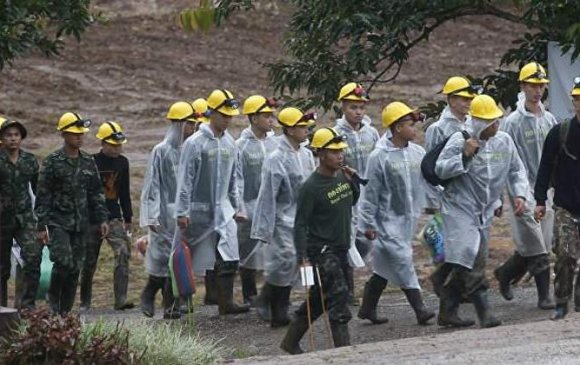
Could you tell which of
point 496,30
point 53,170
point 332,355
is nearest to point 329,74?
point 53,170

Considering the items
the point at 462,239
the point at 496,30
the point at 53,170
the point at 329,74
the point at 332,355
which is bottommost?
the point at 332,355

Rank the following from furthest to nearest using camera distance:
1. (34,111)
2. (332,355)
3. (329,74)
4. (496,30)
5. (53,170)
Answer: (496,30) → (34,111) → (329,74) → (53,170) → (332,355)

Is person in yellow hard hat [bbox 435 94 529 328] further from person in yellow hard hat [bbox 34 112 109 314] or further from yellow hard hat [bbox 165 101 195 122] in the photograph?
yellow hard hat [bbox 165 101 195 122]

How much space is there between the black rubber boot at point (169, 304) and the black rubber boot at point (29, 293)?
1367 millimetres

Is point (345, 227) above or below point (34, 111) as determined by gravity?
below

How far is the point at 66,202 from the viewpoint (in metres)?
16.3

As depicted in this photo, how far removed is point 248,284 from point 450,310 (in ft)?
10.4

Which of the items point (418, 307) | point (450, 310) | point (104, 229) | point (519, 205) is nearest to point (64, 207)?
point (104, 229)

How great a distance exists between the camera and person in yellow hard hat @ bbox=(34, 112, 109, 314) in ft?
53.3

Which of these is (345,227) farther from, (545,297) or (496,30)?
(496,30)

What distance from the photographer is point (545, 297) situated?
16.7m

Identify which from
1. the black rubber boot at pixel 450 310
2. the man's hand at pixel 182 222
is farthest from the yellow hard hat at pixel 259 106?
the black rubber boot at pixel 450 310

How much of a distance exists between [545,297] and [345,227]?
2857 mm

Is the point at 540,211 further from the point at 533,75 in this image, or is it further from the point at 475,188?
the point at 533,75
